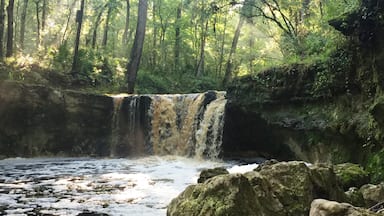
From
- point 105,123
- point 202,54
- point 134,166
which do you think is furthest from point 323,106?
point 202,54

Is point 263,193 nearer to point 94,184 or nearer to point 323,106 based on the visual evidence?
point 94,184

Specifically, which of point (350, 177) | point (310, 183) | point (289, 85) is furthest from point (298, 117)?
point (310, 183)

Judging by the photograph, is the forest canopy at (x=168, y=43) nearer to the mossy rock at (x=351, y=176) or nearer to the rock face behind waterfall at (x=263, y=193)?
the mossy rock at (x=351, y=176)

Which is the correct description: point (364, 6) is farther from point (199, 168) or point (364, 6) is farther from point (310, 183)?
point (199, 168)

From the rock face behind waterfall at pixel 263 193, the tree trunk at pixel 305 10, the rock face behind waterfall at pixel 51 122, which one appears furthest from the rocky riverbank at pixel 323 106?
the rock face behind waterfall at pixel 51 122

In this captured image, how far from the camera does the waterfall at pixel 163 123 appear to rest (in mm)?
16844

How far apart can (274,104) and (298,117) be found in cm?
112

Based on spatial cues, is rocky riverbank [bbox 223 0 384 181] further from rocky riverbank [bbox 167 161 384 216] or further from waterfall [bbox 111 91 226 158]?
rocky riverbank [bbox 167 161 384 216]

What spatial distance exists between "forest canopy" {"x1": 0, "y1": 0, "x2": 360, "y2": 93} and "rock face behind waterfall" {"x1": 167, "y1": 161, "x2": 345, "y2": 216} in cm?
838

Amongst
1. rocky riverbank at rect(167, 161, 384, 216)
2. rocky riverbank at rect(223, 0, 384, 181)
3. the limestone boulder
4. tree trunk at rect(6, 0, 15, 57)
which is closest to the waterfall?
rocky riverbank at rect(223, 0, 384, 181)

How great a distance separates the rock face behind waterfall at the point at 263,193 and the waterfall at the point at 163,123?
1061 centimetres

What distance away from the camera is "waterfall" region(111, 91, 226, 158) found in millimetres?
16844

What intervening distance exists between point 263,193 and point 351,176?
3.26m

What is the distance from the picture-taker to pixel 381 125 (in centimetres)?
869
